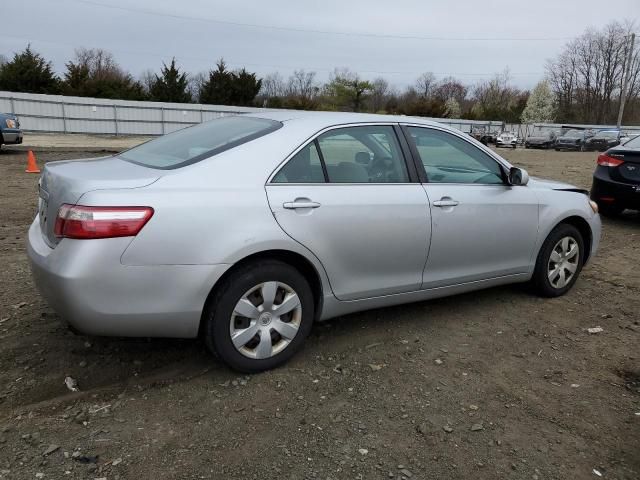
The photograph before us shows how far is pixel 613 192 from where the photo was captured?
764 centimetres

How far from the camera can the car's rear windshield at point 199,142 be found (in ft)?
10.5

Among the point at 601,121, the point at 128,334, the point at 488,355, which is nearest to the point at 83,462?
the point at 128,334

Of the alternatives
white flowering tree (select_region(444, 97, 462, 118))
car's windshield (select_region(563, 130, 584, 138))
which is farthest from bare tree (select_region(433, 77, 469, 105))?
car's windshield (select_region(563, 130, 584, 138))

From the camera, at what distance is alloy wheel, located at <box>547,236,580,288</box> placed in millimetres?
4629

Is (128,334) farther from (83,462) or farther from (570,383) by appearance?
(570,383)

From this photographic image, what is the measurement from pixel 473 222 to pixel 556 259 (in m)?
1.21

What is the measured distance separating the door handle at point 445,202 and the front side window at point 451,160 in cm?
16

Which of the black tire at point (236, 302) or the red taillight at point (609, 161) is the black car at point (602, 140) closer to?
the red taillight at point (609, 161)

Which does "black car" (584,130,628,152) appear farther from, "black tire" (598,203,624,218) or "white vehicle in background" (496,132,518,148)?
"black tire" (598,203,624,218)

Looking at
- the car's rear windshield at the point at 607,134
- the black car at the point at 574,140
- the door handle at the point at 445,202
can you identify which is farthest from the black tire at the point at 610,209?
the black car at the point at 574,140

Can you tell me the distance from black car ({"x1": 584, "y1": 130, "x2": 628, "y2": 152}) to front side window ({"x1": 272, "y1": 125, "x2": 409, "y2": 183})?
34.9 metres

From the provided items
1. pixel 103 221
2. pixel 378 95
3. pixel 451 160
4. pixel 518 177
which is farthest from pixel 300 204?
pixel 378 95

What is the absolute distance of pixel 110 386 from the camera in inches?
121

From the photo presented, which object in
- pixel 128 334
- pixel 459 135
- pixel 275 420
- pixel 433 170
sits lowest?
pixel 275 420
